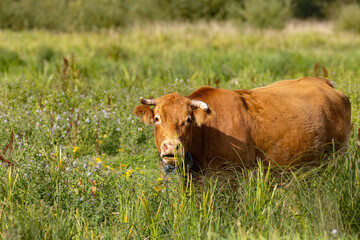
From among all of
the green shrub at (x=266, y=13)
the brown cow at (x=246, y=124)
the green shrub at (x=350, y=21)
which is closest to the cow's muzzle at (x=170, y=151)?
the brown cow at (x=246, y=124)

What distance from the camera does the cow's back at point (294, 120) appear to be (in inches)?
184

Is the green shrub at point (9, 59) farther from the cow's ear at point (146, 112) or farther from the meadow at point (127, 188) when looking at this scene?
the cow's ear at point (146, 112)

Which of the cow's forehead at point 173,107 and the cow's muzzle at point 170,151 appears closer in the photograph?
the cow's muzzle at point 170,151

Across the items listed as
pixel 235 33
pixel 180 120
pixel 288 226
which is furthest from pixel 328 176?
pixel 235 33

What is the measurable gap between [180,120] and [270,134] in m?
1.05

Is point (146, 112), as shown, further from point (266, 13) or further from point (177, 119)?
point (266, 13)

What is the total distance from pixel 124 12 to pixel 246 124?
23.8 meters

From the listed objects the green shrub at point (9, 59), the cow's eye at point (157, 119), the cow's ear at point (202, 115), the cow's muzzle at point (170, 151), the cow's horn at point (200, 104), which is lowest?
the green shrub at point (9, 59)

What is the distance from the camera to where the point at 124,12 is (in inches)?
1068

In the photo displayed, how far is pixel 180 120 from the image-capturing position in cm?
419

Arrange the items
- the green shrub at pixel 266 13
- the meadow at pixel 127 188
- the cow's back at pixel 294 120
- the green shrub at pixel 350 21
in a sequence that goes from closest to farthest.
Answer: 1. the meadow at pixel 127 188
2. the cow's back at pixel 294 120
3. the green shrub at pixel 266 13
4. the green shrub at pixel 350 21

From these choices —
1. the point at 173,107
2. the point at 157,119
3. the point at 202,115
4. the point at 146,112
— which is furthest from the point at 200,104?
the point at 146,112

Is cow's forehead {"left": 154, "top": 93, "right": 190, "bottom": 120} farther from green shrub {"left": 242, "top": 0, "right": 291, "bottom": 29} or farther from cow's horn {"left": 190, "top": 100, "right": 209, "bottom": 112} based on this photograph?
green shrub {"left": 242, "top": 0, "right": 291, "bottom": 29}

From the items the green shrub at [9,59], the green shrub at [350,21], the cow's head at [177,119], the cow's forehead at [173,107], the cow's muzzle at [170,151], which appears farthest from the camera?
the green shrub at [350,21]
